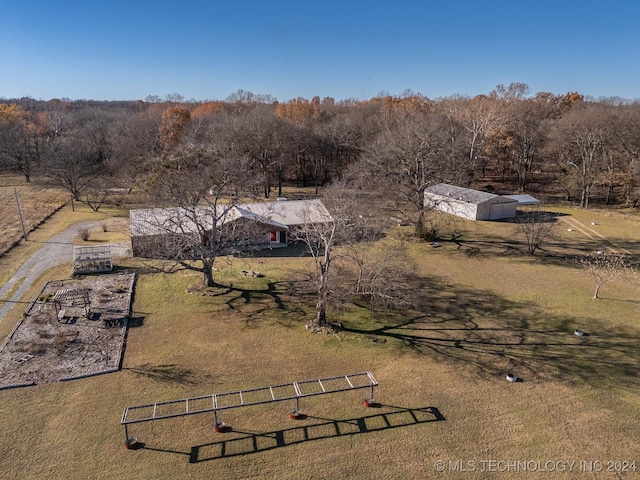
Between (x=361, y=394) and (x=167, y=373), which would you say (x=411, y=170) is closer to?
(x=361, y=394)

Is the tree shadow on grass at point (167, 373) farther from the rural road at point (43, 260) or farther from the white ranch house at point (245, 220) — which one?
the white ranch house at point (245, 220)

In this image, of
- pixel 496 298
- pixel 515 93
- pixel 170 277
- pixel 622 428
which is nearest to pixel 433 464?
pixel 622 428

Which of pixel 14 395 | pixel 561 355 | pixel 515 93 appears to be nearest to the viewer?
pixel 14 395

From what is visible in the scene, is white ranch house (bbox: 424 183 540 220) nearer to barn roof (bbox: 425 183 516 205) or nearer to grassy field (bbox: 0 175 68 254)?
barn roof (bbox: 425 183 516 205)

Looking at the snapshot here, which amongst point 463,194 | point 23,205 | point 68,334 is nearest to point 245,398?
point 68,334

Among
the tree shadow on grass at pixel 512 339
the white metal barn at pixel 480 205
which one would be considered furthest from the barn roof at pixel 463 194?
the tree shadow on grass at pixel 512 339

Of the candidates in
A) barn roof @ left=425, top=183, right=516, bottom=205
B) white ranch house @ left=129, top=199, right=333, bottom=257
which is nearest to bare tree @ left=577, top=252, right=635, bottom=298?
barn roof @ left=425, top=183, right=516, bottom=205

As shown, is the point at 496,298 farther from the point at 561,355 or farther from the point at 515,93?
the point at 515,93
